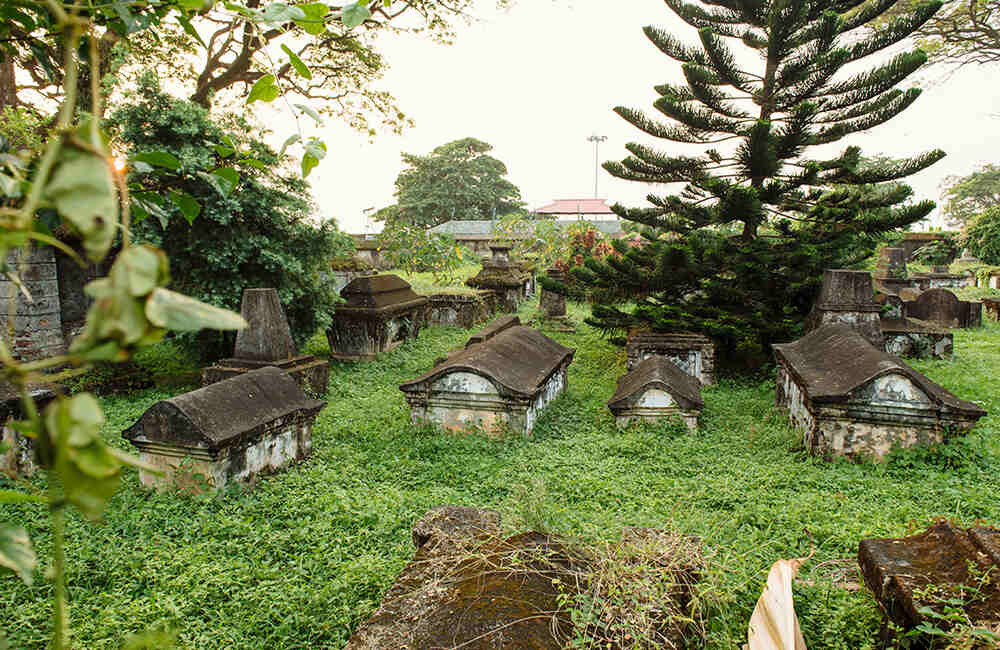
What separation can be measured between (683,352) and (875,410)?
302 centimetres

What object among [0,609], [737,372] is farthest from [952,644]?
[737,372]

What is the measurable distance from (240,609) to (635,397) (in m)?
3.70

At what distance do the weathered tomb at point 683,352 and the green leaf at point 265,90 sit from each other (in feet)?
22.2

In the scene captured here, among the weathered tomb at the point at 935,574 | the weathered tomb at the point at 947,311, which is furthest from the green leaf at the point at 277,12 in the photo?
the weathered tomb at the point at 947,311

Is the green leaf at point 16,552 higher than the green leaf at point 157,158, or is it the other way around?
the green leaf at point 157,158

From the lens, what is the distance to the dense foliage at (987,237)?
16.5m

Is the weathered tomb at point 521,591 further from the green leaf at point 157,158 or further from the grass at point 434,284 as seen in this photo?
the grass at point 434,284

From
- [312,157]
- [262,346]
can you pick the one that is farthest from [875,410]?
[262,346]

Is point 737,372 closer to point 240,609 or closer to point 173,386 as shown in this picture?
point 240,609

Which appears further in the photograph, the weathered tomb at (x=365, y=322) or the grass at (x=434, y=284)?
the grass at (x=434, y=284)

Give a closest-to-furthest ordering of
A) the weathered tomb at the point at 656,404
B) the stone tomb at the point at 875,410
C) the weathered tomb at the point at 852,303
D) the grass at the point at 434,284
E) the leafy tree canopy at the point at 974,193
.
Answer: the stone tomb at the point at 875,410
the weathered tomb at the point at 656,404
the weathered tomb at the point at 852,303
the grass at the point at 434,284
the leafy tree canopy at the point at 974,193

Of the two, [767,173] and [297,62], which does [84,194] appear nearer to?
[297,62]

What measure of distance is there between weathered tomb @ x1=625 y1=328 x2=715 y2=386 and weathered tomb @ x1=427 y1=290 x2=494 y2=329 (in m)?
3.84

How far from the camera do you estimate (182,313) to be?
0.41 metres
